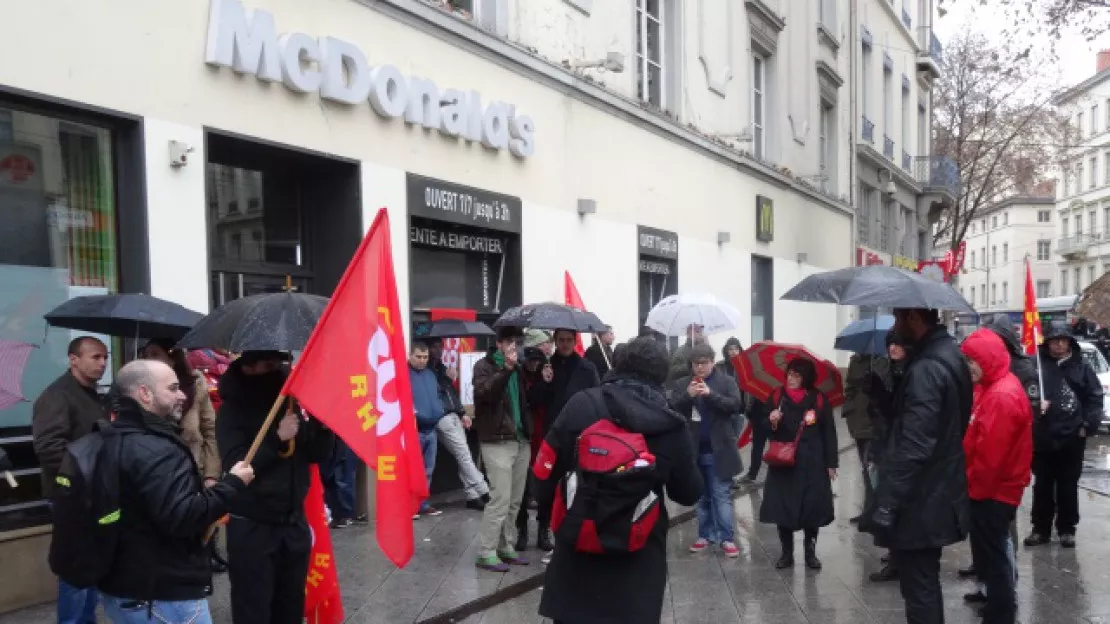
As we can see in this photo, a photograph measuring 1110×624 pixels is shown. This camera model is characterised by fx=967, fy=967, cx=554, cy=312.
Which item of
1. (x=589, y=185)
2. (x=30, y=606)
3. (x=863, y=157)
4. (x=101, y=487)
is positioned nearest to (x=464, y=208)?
(x=589, y=185)

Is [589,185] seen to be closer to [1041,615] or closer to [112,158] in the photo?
[112,158]

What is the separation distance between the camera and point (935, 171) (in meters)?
32.9

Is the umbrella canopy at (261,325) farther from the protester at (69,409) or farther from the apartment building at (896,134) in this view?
the apartment building at (896,134)

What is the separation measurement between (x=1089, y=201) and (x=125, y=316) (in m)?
72.0

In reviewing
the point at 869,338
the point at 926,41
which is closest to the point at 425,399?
the point at 869,338

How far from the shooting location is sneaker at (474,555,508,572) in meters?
7.24

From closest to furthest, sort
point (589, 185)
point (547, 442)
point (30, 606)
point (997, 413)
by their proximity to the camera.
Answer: point (547, 442), point (997, 413), point (30, 606), point (589, 185)

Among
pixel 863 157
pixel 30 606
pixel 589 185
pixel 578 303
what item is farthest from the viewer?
pixel 863 157

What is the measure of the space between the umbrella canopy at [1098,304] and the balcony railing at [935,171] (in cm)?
557

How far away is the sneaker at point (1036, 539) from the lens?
809cm

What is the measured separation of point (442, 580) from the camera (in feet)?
22.9

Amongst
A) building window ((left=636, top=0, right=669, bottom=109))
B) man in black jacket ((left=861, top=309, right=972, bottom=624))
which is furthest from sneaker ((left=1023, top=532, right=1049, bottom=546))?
building window ((left=636, top=0, right=669, bottom=109))

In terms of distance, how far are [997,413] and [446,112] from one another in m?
6.15

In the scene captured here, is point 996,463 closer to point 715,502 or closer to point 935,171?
point 715,502
